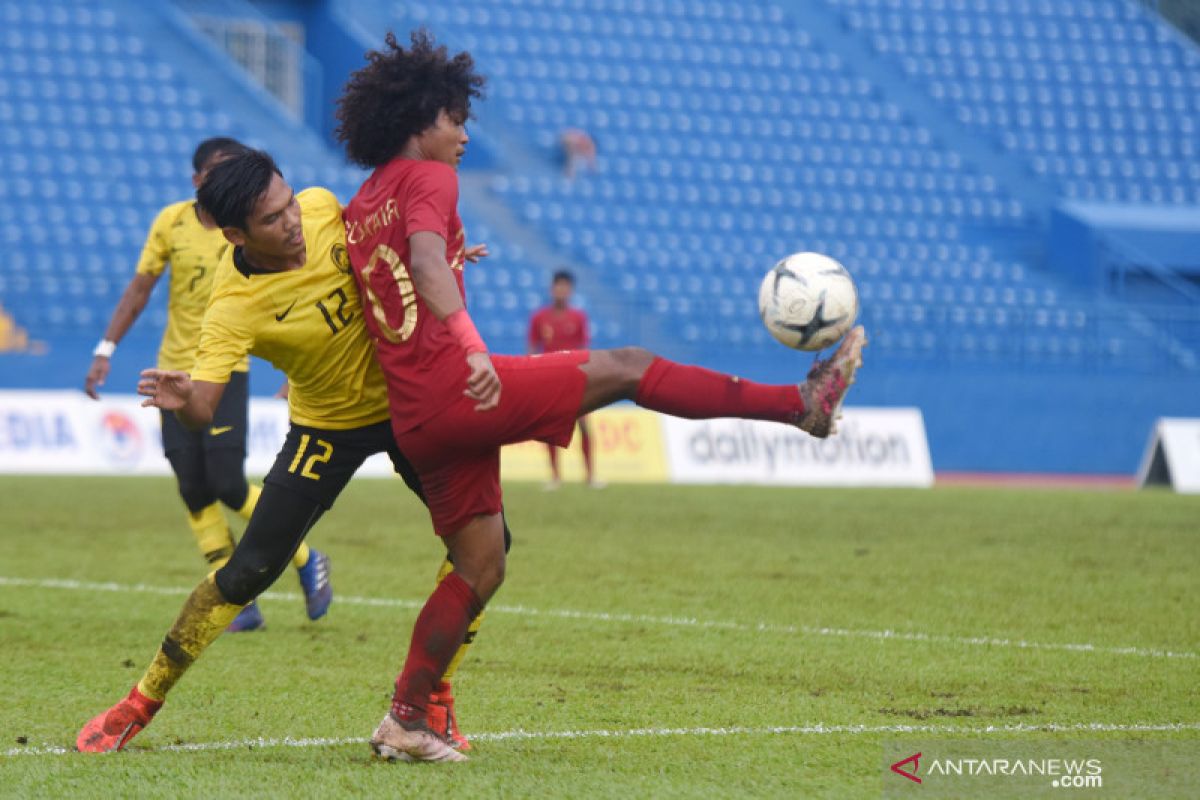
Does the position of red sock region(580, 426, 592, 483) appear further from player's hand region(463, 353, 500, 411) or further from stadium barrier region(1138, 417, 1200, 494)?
player's hand region(463, 353, 500, 411)

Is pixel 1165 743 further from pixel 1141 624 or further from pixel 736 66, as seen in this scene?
pixel 736 66

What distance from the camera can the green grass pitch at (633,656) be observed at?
4875 millimetres

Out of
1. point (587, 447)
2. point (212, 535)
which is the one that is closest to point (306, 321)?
point (212, 535)

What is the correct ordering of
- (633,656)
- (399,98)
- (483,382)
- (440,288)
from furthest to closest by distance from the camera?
(633,656) → (399,98) → (440,288) → (483,382)

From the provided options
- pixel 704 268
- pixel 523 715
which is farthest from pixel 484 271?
pixel 523 715

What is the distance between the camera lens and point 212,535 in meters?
7.93

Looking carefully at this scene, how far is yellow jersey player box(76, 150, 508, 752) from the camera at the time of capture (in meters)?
A: 5.02

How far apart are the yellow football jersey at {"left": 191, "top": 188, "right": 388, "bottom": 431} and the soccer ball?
1242mm

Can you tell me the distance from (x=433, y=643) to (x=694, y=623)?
3169 millimetres

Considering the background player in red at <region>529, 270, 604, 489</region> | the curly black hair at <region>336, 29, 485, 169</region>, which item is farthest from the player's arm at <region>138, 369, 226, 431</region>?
the background player in red at <region>529, 270, 604, 489</region>

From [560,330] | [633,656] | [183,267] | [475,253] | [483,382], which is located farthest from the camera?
[560,330]

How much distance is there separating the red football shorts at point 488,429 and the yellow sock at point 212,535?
317 centimetres

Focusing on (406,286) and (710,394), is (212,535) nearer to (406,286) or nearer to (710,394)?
(406,286)
